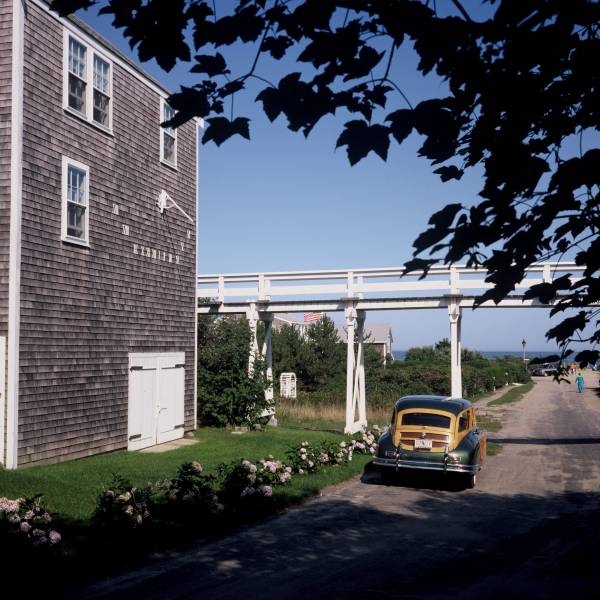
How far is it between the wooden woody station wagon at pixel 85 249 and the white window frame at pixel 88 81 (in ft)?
0.11

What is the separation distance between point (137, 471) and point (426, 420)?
5.69 metres

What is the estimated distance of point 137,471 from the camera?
13.4 metres

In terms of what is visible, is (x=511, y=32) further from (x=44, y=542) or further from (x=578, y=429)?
(x=578, y=429)

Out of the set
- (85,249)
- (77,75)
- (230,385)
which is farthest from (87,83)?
(230,385)

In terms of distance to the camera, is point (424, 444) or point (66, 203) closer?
point (424, 444)

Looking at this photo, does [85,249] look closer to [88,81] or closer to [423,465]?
[88,81]

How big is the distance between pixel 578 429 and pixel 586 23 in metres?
23.9

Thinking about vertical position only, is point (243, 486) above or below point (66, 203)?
below

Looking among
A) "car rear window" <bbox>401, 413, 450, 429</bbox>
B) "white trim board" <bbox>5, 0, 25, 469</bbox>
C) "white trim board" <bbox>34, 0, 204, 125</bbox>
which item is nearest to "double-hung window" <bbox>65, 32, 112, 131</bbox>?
"white trim board" <bbox>34, 0, 204, 125</bbox>

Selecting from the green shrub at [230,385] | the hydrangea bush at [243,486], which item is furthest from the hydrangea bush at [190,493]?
the green shrub at [230,385]

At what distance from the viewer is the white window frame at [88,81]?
47.3 ft

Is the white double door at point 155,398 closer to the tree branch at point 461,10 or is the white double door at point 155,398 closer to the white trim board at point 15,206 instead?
the white trim board at point 15,206

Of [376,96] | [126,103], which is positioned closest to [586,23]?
[376,96]

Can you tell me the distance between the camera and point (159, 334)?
60.2 ft
